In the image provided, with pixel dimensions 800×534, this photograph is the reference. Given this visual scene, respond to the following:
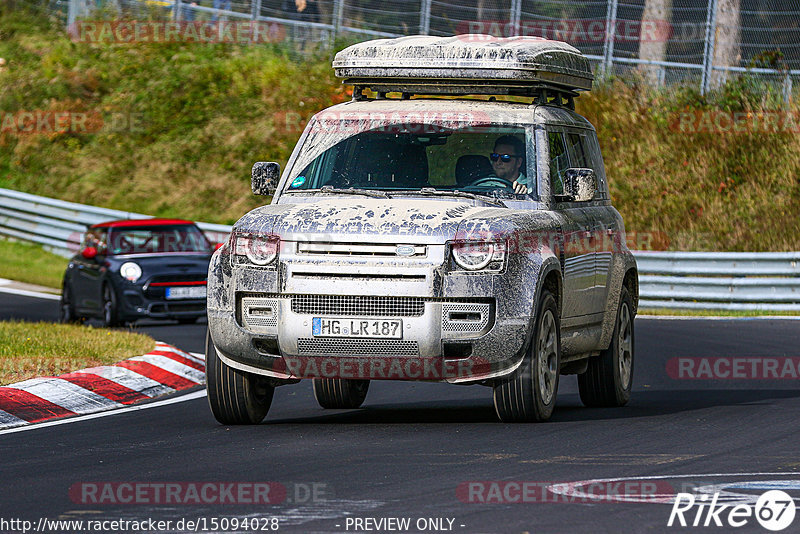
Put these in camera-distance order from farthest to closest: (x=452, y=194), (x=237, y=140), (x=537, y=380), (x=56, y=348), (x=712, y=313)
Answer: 1. (x=237, y=140)
2. (x=712, y=313)
3. (x=56, y=348)
4. (x=452, y=194)
5. (x=537, y=380)

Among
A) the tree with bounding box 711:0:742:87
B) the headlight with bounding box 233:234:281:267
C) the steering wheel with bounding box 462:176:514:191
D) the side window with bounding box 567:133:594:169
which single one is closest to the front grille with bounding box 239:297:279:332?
the headlight with bounding box 233:234:281:267

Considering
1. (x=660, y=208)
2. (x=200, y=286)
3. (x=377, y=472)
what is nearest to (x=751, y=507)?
(x=377, y=472)

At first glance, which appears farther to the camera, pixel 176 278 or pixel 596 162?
pixel 176 278

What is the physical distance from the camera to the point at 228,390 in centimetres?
1037

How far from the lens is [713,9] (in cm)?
3231

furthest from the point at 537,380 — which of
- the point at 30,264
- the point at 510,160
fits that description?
the point at 30,264

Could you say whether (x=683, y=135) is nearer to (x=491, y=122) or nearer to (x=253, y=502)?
(x=491, y=122)

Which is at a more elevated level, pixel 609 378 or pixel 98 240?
pixel 609 378

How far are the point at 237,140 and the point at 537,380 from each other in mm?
27174

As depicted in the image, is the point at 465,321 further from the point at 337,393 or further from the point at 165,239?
the point at 165,239

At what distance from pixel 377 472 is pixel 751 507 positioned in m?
1.98

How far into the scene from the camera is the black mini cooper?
854 inches

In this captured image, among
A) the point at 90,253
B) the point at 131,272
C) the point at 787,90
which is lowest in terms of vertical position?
the point at 131,272

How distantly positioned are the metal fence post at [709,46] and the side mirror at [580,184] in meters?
22.2
